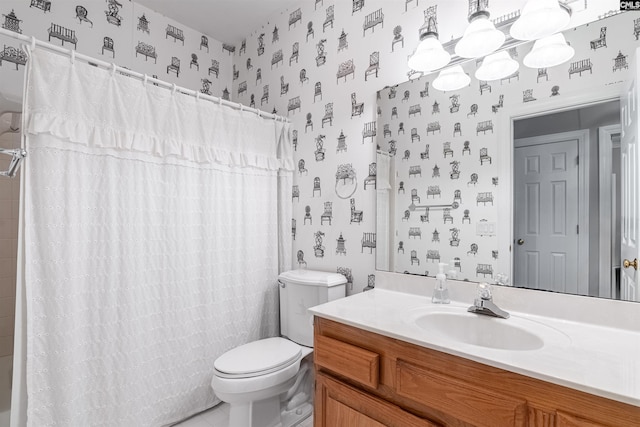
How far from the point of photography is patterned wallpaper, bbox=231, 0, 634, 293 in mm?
1446

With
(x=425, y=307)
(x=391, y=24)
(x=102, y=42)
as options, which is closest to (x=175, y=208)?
(x=102, y=42)

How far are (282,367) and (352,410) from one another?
56 cm

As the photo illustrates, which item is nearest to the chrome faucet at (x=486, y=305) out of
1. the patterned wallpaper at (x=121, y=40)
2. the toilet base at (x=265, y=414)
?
the toilet base at (x=265, y=414)

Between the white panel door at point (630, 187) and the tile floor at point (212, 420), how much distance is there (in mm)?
1699

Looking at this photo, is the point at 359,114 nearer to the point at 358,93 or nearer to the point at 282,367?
the point at 358,93

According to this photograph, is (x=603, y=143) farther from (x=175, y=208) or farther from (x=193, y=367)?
(x=193, y=367)

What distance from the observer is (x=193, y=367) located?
1937mm

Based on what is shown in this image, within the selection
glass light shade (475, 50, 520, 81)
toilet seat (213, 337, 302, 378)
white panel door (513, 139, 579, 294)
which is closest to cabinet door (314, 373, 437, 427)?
toilet seat (213, 337, 302, 378)

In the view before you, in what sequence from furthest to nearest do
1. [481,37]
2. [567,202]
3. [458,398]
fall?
[481,37]
[567,202]
[458,398]

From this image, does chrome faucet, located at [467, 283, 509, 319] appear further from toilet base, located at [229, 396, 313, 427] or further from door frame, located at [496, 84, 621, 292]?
toilet base, located at [229, 396, 313, 427]

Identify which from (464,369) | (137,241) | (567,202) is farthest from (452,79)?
(137,241)

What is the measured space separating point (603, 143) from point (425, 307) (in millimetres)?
891

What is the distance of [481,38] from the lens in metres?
1.35

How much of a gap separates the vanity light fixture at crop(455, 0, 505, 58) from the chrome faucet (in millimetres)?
979
